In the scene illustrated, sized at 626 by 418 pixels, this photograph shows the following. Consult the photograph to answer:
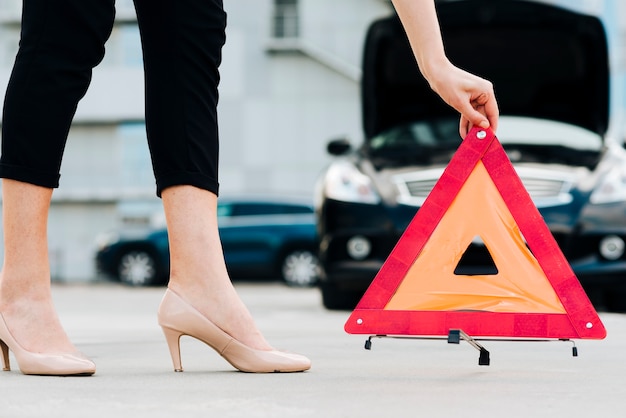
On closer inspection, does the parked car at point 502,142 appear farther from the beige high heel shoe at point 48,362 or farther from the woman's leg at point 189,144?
the beige high heel shoe at point 48,362

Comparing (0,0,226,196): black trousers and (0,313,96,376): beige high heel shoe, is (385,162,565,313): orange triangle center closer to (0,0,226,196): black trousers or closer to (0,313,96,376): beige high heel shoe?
(0,0,226,196): black trousers

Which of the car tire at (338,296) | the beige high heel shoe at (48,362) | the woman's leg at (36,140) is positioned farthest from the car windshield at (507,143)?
the beige high heel shoe at (48,362)

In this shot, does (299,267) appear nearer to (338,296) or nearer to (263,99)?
(263,99)

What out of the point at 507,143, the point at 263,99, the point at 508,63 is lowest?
the point at 507,143

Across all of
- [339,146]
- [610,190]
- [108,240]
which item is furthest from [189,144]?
[108,240]

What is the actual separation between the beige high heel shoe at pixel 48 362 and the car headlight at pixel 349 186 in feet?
12.2

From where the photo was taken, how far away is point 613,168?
6570mm

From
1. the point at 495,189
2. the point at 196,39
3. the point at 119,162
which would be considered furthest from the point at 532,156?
the point at 119,162

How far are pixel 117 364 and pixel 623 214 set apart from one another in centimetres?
385

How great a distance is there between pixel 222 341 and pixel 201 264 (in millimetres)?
192

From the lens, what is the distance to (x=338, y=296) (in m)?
6.83

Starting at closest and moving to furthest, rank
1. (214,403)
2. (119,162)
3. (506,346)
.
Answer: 1. (214,403)
2. (506,346)
3. (119,162)

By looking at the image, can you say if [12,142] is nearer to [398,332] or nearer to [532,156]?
[398,332]

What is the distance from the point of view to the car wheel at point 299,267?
58.5 feet
